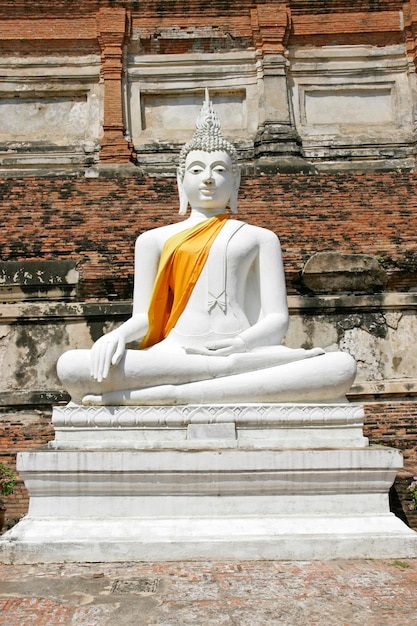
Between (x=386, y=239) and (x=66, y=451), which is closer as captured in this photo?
(x=66, y=451)

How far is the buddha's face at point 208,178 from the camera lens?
568cm

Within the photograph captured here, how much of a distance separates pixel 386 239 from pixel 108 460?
6355 millimetres

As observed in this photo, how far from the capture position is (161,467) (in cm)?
444

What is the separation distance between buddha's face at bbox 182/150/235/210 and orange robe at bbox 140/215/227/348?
27 cm

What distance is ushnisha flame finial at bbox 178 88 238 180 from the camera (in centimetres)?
573

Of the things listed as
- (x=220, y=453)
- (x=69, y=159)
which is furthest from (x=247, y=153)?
(x=220, y=453)

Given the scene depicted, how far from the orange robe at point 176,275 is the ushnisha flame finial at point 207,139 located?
64cm

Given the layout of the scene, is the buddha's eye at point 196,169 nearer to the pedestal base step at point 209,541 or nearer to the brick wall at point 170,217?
the pedestal base step at point 209,541

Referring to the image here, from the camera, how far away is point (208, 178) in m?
5.64

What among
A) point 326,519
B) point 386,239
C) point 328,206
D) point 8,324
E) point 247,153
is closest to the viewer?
point 326,519

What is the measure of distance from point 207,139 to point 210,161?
0.20m

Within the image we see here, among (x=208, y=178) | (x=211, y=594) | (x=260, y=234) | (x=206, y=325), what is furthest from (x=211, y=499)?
(x=208, y=178)

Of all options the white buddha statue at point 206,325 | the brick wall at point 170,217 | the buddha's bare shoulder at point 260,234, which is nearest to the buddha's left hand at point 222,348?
the white buddha statue at point 206,325

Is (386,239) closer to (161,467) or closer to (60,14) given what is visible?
(161,467)
